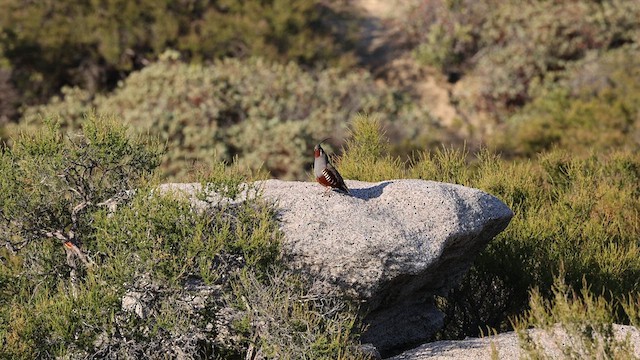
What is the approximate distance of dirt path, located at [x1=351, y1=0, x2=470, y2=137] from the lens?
29.4 metres

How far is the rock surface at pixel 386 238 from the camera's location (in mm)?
8320

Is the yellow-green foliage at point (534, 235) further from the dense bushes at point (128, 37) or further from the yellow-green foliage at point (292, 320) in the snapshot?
the dense bushes at point (128, 37)

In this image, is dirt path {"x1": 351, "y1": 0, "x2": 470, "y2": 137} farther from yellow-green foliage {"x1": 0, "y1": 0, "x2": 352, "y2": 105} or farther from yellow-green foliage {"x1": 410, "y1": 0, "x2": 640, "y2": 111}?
yellow-green foliage {"x1": 0, "y1": 0, "x2": 352, "y2": 105}

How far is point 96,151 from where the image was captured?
9.22 m

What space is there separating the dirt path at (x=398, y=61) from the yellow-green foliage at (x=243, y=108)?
139 centimetres

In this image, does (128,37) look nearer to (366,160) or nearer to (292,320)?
(366,160)

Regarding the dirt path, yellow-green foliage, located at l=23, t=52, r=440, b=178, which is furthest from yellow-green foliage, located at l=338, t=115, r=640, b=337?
the dirt path

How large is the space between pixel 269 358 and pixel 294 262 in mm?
1037

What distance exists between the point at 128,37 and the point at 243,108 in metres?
5.95

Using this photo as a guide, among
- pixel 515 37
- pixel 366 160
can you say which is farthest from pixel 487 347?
pixel 515 37

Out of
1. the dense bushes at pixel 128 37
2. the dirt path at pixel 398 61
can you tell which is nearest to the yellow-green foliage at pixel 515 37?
the dirt path at pixel 398 61

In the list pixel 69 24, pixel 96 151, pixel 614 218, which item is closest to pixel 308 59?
pixel 69 24

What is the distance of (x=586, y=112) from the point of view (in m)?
23.7

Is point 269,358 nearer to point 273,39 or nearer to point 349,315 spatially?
point 349,315
